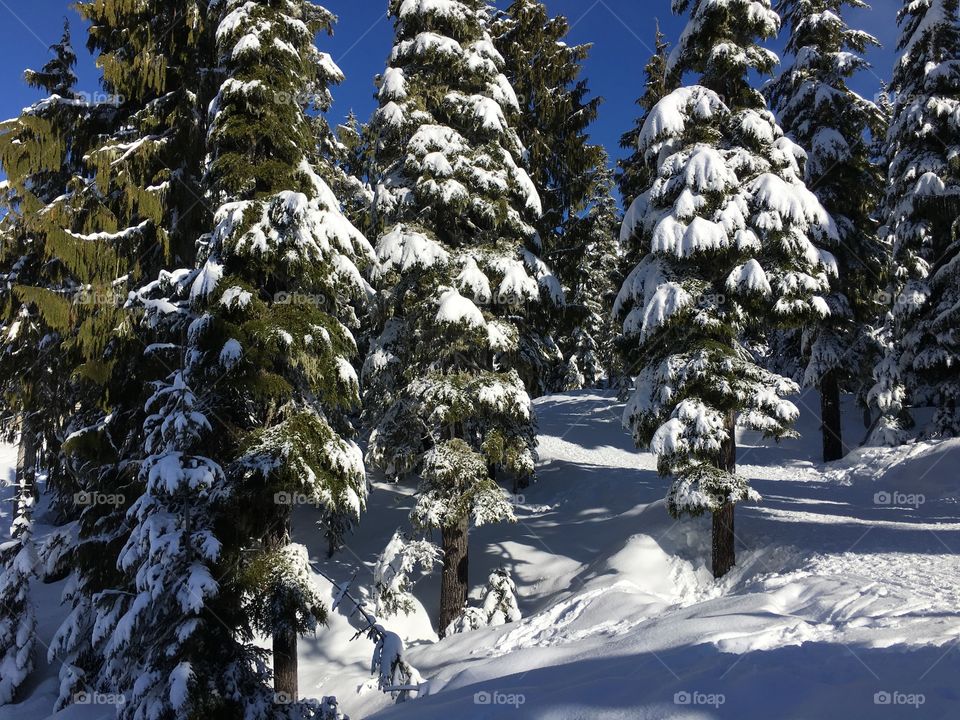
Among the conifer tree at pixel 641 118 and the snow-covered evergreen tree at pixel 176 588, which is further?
the conifer tree at pixel 641 118

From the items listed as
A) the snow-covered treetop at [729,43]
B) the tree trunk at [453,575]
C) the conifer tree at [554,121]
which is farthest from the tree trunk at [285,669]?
the snow-covered treetop at [729,43]

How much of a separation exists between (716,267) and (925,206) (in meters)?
10.8

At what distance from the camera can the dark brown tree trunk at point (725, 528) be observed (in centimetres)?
1135

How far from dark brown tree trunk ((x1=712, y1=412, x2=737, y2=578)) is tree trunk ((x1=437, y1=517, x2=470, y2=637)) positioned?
15.9ft

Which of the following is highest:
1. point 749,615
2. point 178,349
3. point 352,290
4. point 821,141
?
point 821,141

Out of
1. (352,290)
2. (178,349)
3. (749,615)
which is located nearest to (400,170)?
(352,290)

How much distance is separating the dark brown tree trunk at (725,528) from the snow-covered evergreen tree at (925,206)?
10182mm

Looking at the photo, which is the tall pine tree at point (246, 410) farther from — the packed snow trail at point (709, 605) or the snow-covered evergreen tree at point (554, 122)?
the snow-covered evergreen tree at point (554, 122)

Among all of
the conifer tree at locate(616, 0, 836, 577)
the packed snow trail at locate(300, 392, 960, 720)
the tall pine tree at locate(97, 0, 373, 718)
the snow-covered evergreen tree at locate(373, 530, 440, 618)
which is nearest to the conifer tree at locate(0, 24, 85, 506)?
the tall pine tree at locate(97, 0, 373, 718)

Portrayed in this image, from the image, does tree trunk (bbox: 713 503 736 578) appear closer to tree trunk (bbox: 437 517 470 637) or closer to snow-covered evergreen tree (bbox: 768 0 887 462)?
tree trunk (bbox: 437 517 470 637)

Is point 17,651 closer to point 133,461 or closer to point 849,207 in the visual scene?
A: point 133,461

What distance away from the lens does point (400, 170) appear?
43.0 ft

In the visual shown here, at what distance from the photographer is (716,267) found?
11.8m

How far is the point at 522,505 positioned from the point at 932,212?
599 inches
